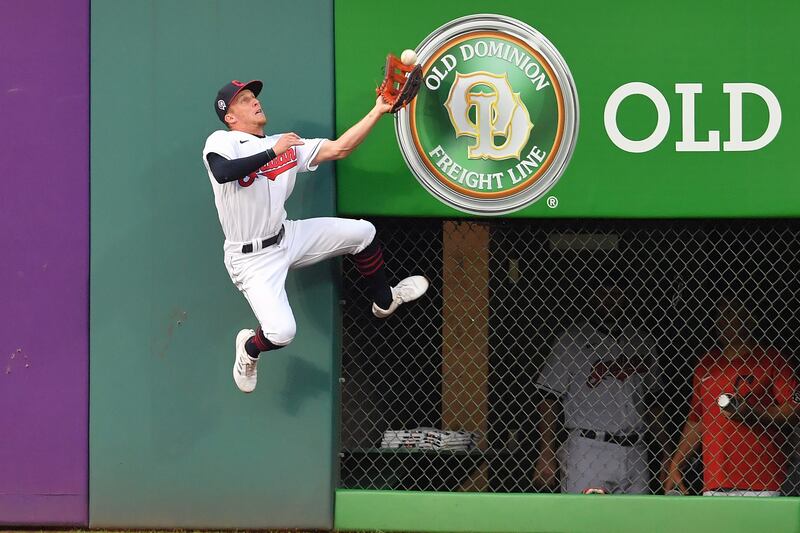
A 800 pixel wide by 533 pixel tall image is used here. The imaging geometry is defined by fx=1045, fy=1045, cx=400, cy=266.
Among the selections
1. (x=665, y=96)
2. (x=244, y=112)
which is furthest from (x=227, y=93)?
(x=665, y=96)

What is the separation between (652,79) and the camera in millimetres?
5086

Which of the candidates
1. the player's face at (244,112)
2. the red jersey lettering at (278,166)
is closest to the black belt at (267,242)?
the red jersey lettering at (278,166)

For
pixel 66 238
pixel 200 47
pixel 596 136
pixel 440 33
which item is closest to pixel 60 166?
pixel 66 238

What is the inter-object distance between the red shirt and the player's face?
2.65 metres

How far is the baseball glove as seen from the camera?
4645 millimetres

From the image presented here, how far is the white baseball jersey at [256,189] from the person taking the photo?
474cm

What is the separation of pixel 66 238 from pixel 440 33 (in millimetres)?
2104

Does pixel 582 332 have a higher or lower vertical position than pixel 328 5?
lower

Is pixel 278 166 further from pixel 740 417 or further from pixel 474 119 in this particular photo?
pixel 740 417

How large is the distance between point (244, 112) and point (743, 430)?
2988mm

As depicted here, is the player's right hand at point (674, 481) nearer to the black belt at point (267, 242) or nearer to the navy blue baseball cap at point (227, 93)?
the black belt at point (267, 242)

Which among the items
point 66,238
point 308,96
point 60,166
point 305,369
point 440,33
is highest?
point 440,33

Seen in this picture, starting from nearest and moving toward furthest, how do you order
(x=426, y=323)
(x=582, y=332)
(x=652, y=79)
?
1. (x=652, y=79)
2. (x=582, y=332)
3. (x=426, y=323)

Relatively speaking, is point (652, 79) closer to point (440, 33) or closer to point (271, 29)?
point (440, 33)
